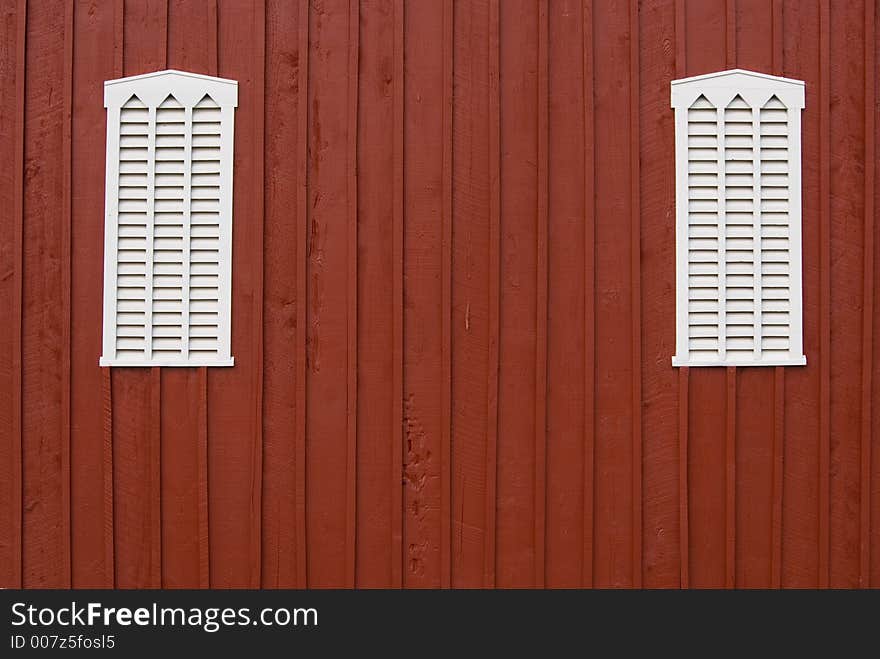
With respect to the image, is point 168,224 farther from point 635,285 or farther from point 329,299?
point 635,285

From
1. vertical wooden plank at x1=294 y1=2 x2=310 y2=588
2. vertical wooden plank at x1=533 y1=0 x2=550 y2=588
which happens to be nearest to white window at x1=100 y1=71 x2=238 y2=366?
vertical wooden plank at x1=294 y1=2 x2=310 y2=588

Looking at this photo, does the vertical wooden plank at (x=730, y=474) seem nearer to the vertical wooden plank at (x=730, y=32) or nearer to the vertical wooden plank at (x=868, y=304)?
the vertical wooden plank at (x=868, y=304)

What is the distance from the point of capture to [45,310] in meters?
3.16

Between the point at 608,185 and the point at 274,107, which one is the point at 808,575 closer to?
the point at 608,185

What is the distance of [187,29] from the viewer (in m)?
3.17

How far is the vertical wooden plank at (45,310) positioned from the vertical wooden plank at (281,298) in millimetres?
893

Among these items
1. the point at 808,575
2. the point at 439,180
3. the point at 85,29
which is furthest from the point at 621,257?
the point at 85,29

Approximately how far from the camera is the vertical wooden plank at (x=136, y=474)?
123 inches

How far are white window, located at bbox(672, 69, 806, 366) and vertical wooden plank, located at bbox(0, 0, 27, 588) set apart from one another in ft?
9.60

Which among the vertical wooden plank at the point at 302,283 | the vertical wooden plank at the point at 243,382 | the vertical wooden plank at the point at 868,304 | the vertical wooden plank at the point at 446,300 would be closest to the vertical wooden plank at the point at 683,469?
the vertical wooden plank at the point at 868,304

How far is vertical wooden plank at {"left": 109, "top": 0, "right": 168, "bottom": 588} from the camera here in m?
3.13

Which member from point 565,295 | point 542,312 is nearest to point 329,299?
point 542,312

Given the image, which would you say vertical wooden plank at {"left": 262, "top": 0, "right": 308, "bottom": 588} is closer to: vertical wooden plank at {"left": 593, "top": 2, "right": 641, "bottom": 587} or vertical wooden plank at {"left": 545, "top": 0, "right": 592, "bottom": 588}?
vertical wooden plank at {"left": 545, "top": 0, "right": 592, "bottom": 588}

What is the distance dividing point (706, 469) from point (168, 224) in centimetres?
263
